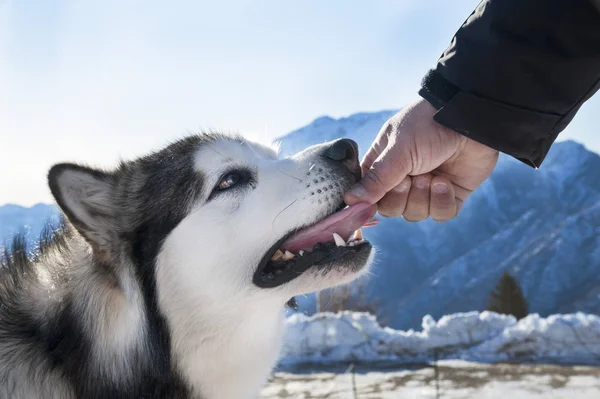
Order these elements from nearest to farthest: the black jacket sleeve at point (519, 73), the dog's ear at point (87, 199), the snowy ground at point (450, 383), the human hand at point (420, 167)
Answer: the black jacket sleeve at point (519, 73) → the dog's ear at point (87, 199) → the human hand at point (420, 167) → the snowy ground at point (450, 383)

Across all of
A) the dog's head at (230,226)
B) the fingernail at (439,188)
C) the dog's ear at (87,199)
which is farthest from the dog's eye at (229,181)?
the fingernail at (439,188)

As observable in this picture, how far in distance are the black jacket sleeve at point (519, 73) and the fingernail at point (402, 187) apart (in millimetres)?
510

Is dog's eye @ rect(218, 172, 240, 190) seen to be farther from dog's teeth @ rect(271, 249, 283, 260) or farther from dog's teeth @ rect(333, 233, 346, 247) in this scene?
dog's teeth @ rect(333, 233, 346, 247)

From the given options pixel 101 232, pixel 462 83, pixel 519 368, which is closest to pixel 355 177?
pixel 462 83

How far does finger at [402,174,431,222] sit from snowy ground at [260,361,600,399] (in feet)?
7.28

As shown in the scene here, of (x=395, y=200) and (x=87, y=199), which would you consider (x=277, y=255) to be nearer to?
(x=395, y=200)

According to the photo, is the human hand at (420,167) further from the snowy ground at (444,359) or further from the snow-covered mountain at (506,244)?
the snow-covered mountain at (506,244)

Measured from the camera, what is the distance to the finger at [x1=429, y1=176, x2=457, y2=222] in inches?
109

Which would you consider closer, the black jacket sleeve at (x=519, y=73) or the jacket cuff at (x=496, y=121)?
the black jacket sleeve at (x=519, y=73)

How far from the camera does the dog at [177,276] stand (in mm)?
2377

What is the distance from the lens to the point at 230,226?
245cm

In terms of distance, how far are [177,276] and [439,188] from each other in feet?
4.12

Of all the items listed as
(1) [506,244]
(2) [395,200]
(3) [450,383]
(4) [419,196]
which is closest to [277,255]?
(2) [395,200]

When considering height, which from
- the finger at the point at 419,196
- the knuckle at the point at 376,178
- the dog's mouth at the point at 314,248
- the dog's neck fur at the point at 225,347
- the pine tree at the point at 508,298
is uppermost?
the knuckle at the point at 376,178
